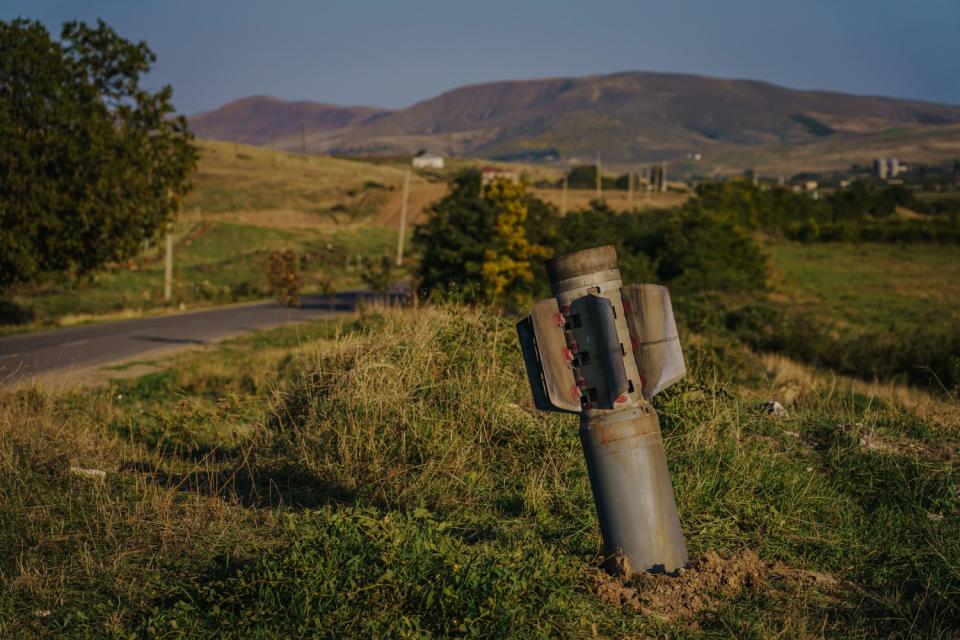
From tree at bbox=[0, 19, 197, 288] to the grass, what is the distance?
50.0 ft

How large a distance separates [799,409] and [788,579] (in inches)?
175

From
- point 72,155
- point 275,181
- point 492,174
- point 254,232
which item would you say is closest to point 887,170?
point 492,174

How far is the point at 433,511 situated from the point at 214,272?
4143 centimetres

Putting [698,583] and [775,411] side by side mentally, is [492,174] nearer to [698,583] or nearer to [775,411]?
[775,411]

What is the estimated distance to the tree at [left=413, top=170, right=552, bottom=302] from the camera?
24.1 m

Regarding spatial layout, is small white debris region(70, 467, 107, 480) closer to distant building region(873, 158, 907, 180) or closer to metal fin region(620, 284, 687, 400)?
metal fin region(620, 284, 687, 400)

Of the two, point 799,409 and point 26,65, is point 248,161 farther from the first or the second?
point 799,409

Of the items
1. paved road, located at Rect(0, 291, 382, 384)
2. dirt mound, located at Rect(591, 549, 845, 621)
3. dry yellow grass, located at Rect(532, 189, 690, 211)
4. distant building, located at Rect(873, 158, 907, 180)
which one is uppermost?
distant building, located at Rect(873, 158, 907, 180)

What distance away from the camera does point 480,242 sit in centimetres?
2455

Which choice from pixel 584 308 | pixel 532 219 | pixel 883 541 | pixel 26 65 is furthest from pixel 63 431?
pixel 532 219

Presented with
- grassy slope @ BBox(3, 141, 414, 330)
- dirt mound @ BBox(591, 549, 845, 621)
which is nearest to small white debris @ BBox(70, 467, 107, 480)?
dirt mound @ BBox(591, 549, 845, 621)

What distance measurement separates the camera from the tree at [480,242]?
2412 centimetres

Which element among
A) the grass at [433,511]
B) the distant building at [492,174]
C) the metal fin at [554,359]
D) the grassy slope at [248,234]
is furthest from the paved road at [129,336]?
the metal fin at [554,359]

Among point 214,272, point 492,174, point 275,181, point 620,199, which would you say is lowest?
point 214,272
